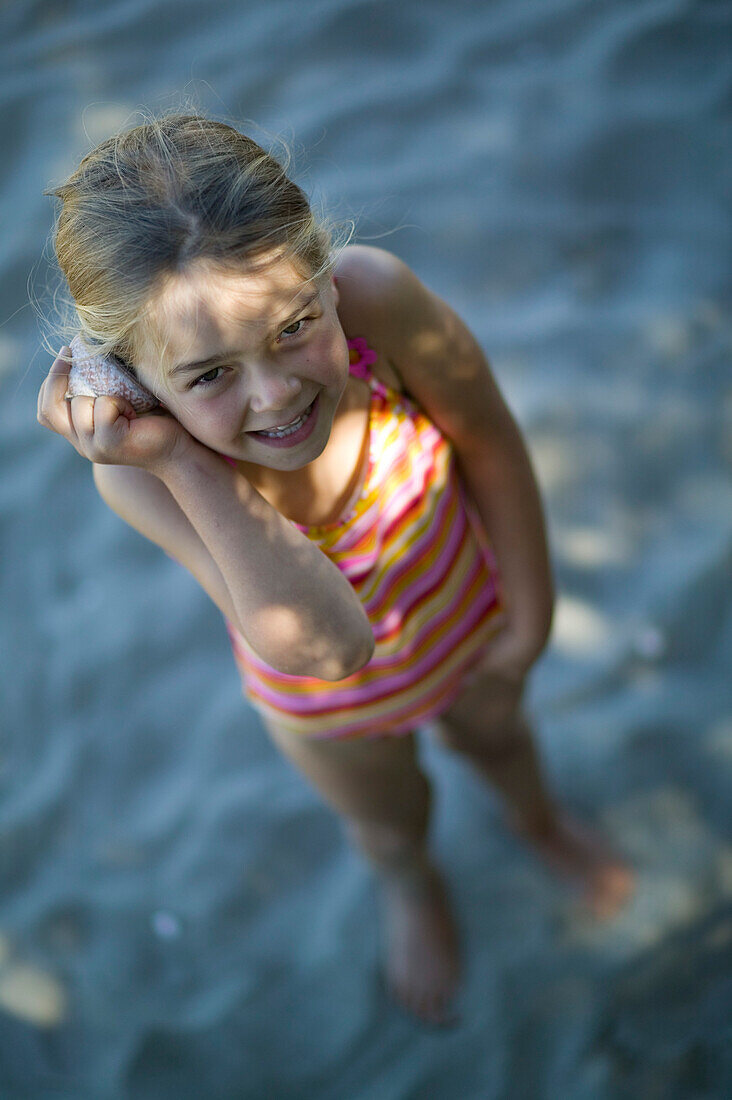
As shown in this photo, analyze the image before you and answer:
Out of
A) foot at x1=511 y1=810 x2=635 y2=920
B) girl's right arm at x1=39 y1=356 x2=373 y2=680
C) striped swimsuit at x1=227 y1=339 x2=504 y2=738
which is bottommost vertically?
foot at x1=511 y1=810 x2=635 y2=920

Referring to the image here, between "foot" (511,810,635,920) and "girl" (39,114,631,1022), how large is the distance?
1.18 ft

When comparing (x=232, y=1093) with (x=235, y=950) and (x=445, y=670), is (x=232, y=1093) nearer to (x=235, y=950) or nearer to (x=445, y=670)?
(x=235, y=950)

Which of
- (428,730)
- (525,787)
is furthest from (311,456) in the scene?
(428,730)

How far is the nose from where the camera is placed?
1.31m

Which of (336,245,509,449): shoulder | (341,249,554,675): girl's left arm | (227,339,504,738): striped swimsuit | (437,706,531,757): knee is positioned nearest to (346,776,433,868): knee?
(437,706,531,757): knee

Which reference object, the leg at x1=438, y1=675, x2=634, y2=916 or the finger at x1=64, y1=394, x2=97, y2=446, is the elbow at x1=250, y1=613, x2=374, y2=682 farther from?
the leg at x1=438, y1=675, x2=634, y2=916

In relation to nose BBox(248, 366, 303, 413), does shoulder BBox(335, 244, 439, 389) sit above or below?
below

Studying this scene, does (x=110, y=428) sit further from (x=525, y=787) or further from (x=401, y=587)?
(x=525, y=787)

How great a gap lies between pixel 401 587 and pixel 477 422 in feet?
0.97

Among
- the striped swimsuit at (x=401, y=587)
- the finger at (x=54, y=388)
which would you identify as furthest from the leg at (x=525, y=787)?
the finger at (x=54, y=388)

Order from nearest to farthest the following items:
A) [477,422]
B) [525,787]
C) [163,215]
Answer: [163,215]
[477,422]
[525,787]

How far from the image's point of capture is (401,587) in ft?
5.55

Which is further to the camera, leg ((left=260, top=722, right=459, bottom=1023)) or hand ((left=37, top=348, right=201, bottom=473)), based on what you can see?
leg ((left=260, top=722, right=459, bottom=1023))

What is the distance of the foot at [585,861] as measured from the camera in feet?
7.67
